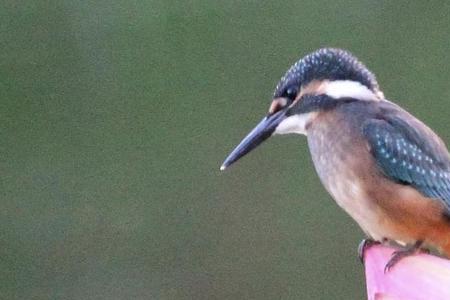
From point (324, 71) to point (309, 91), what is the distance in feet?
0.13

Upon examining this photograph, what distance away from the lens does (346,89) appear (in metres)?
1.93

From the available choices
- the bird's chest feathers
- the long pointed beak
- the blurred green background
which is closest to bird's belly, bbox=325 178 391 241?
the bird's chest feathers

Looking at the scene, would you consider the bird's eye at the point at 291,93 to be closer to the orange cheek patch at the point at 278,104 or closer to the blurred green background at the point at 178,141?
the orange cheek patch at the point at 278,104

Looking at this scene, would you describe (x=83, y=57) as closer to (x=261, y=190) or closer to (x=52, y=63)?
(x=52, y=63)

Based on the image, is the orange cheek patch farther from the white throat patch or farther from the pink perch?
the pink perch

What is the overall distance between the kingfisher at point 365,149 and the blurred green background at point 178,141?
5.52 ft

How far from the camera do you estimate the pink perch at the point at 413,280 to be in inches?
38.8

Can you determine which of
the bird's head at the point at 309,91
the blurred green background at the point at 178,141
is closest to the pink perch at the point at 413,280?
the bird's head at the point at 309,91

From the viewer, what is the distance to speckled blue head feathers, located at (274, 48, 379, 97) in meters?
1.88

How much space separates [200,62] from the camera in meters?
3.69

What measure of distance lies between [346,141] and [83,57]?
196 cm

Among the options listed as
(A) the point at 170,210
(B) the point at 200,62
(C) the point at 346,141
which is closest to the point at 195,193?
(A) the point at 170,210

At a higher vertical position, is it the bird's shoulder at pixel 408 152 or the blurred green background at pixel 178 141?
the bird's shoulder at pixel 408 152

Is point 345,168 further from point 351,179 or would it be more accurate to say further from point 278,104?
point 278,104
